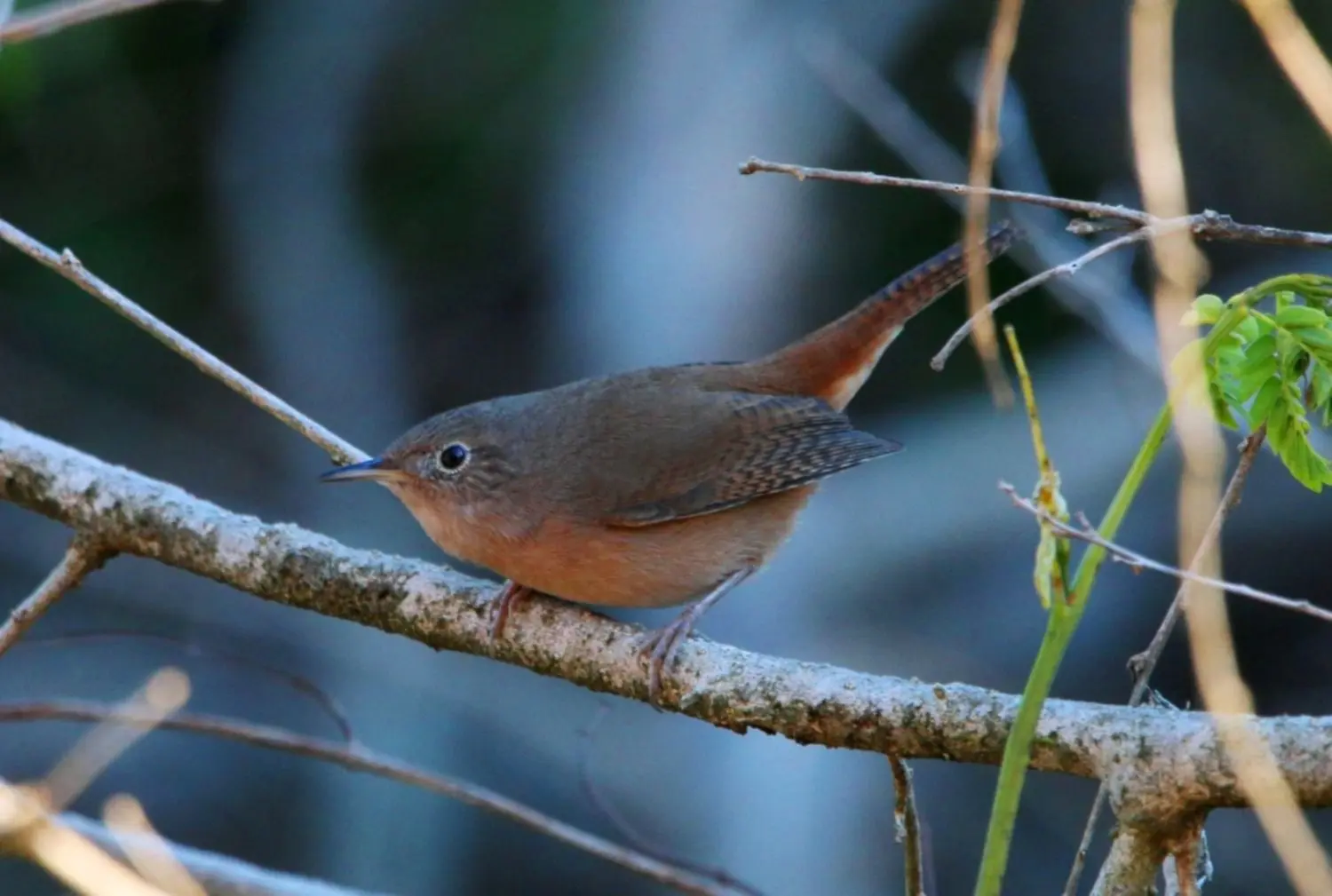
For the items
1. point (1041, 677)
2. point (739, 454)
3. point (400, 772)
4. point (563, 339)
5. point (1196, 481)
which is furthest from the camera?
point (563, 339)

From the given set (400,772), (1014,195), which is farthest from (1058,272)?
(400,772)

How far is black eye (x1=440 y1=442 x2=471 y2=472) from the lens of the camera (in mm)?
3754

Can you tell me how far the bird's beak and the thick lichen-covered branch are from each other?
339mm

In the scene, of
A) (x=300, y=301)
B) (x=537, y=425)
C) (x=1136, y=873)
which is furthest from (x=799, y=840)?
(x=1136, y=873)

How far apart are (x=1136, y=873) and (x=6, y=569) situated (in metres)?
7.18

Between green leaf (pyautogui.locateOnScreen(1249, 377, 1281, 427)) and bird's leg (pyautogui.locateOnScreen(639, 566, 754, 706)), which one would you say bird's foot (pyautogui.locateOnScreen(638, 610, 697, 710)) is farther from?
green leaf (pyautogui.locateOnScreen(1249, 377, 1281, 427))

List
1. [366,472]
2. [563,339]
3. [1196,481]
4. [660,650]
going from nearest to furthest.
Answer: [1196,481]
[660,650]
[366,472]
[563,339]

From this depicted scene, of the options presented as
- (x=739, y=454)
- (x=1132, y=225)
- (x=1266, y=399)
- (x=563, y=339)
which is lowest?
(x=1266, y=399)

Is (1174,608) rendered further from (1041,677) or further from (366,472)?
(366,472)

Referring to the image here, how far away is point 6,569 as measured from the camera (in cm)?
782

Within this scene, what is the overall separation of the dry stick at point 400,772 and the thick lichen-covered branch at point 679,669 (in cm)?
25

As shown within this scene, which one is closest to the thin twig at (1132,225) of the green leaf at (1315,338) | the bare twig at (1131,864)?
the green leaf at (1315,338)

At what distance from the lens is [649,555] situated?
12.0 ft

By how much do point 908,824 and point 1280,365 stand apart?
2.81ft
